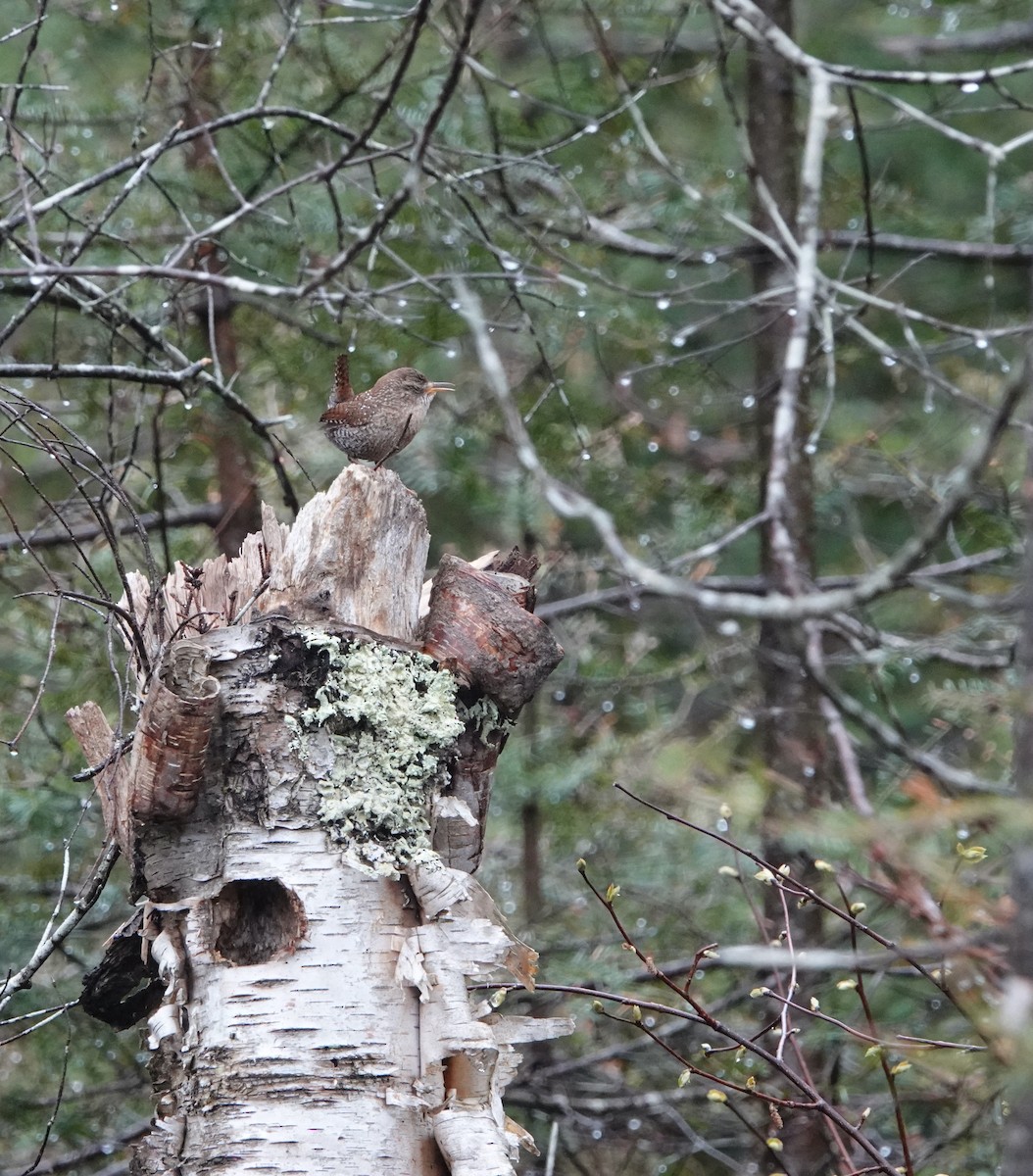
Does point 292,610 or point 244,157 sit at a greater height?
point 244,157

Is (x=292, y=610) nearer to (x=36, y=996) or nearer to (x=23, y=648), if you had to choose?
(x=36, y=996)

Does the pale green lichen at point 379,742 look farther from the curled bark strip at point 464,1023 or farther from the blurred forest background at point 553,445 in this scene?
the blurred forest background at point 553,445

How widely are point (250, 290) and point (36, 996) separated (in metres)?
2.43

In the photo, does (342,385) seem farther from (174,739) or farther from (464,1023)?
(464,1023)

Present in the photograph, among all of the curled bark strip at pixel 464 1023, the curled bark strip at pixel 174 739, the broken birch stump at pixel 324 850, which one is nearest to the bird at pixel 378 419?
the broken birch stump at pixel 324 850

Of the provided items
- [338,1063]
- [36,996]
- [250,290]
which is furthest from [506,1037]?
[36,996]

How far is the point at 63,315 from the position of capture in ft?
16.3

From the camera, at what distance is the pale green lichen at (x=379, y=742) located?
2.28m

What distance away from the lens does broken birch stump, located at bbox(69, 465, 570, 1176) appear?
213cm

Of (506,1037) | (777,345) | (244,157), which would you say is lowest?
(506,1037)

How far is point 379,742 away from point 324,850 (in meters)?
0.22

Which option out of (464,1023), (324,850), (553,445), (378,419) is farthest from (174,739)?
(553,445)

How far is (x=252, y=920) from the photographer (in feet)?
7.79

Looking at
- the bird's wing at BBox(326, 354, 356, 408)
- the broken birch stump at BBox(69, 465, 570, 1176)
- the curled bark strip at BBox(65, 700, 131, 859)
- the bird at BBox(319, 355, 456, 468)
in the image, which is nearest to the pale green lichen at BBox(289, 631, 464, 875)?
the broken birch stump at BBox(69, 465, 570, 1176)
